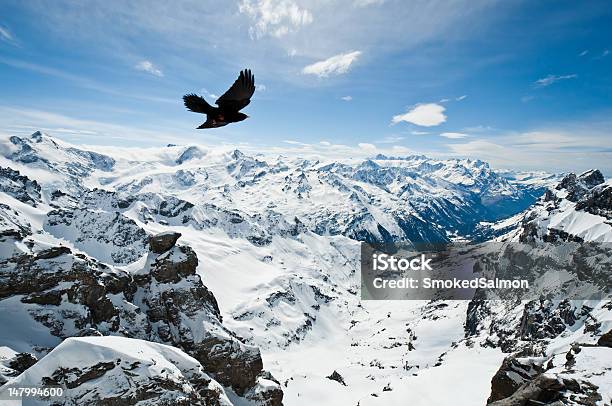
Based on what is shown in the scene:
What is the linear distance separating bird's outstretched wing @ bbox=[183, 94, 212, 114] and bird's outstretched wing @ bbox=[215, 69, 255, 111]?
34cm

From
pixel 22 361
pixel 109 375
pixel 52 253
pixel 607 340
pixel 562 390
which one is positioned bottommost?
pixel 22 361

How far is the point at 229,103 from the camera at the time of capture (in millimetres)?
9750

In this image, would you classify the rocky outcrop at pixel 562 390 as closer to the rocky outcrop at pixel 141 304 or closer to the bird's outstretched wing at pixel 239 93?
the bird's outstretched wing at pixel 239 93

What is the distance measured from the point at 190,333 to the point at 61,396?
28117 millimetres

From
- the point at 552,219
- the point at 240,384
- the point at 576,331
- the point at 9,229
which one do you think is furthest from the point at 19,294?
the point at 552,219

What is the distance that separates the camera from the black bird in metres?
9.32

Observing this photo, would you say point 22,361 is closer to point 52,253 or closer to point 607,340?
point 52,253

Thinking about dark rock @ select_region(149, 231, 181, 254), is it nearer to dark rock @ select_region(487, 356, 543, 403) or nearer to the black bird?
dark rock @ select_region(487, 356, 543, 403)

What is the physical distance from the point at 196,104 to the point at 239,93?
113 centimetres

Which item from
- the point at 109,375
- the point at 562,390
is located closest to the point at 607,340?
the point at 562,390

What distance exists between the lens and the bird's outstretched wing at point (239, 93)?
30.6 feet

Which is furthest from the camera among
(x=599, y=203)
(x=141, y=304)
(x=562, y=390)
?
(x=599, y=203)

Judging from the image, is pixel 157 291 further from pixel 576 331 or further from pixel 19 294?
pixel 576 331

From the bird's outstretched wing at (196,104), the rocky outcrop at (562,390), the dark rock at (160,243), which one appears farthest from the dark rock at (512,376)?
the dark rock at (160,243)
